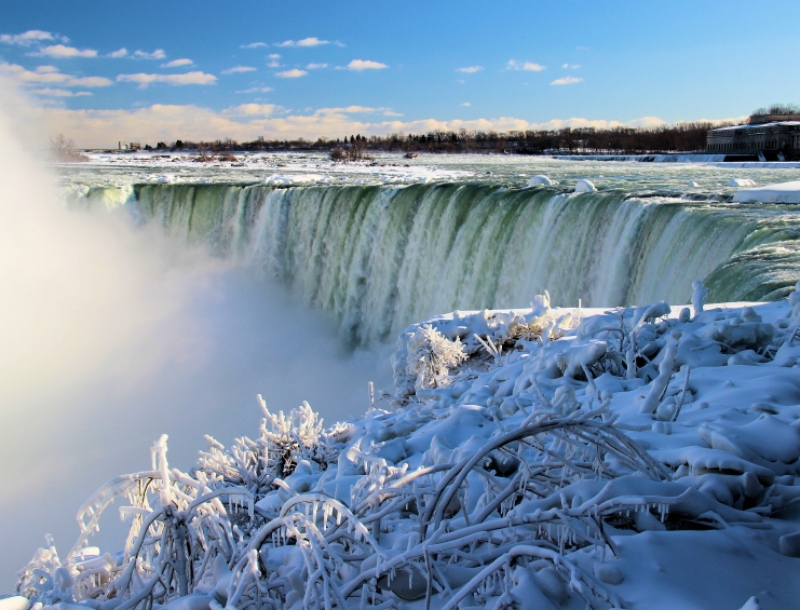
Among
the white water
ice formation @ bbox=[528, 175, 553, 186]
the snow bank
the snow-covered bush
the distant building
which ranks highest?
the distant building

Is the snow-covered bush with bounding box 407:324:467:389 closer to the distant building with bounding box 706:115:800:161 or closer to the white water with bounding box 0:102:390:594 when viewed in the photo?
the white water with bounding box 0:102:390:594

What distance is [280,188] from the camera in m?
19.5

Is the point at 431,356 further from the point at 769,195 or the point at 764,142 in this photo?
the point at 764,142

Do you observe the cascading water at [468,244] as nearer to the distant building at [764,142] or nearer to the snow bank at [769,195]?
the snow bank at [769,195]

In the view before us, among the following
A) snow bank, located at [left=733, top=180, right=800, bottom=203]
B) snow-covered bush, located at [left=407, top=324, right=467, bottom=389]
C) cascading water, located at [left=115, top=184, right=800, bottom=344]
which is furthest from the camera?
snow bank, located at [left=733, top=180, right=800, bottom=203]

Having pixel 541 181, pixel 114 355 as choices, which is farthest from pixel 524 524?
pixel 114 355

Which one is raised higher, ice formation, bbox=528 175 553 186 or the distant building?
the distant building

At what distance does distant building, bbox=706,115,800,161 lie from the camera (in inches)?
1268

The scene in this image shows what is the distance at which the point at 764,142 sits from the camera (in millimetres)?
34719

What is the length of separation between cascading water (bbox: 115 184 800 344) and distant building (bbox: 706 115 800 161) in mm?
24147

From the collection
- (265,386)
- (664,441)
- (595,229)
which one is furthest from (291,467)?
(265,386)

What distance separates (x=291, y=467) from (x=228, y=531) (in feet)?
6.78

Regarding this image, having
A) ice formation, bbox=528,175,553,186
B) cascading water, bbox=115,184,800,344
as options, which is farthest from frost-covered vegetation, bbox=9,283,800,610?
ice formation, bbox=528,175,553,186

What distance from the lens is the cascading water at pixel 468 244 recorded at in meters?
8.45
